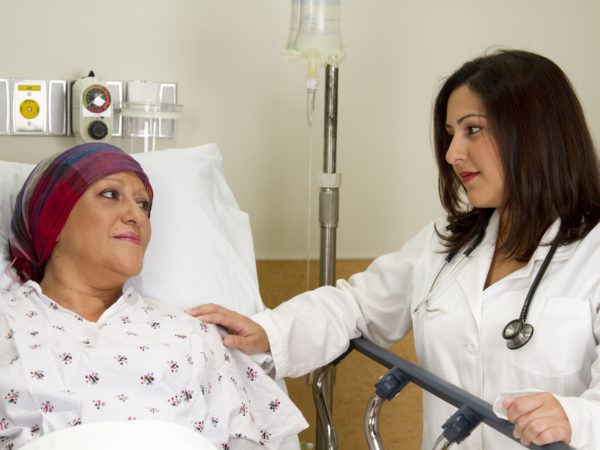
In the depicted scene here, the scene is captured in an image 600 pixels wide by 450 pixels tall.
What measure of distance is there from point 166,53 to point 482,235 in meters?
1.16

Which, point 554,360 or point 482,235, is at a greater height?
point 482,235

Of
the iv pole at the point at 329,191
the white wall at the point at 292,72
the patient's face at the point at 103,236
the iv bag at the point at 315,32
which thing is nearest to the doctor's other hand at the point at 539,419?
the patient's face at the point at 103,236

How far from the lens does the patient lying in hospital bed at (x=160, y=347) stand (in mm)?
1390

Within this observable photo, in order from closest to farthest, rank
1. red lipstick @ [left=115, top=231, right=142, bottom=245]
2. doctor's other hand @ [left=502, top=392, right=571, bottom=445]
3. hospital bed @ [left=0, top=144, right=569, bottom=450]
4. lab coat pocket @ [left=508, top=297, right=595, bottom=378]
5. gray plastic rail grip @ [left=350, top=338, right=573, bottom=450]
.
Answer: doctor's other hand @ [left=502, top=392, right=571, bottom=445] < gray plastic rail grip @ [left=350, top=338, right=573, bottom=450] < lab coat pocket @ [left=508, top=297, right=595, bottom=378] < red lipstick @ [left=115, top=231, right=142, bottom=245] < hospital bed @ [left=0, top=144, right=569, bottom=450]

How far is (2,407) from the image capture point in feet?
4.49

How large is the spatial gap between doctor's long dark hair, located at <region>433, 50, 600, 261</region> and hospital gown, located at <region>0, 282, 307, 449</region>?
68 cm

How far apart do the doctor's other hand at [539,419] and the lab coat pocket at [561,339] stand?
286mm

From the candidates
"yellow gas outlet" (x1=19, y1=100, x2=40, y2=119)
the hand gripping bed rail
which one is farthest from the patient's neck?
"yellow gas outlet" (x1=19, y1=100, x2=40, y2=119)

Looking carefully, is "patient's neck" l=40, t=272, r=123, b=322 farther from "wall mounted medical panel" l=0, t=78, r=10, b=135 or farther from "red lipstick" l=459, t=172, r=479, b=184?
"red lipstick" l=459, t=172, r=479, b=184

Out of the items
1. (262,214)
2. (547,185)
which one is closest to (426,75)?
(262,214)

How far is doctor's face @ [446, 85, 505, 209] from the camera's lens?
5.45 ft

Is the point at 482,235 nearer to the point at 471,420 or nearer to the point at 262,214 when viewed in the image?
the point at 471,420

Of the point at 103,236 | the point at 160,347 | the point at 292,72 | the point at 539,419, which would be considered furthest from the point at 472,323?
the point at 292,72

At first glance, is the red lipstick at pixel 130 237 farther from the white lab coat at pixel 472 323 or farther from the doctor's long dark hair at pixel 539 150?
the doctor's long dark hair at pixel 539 150
